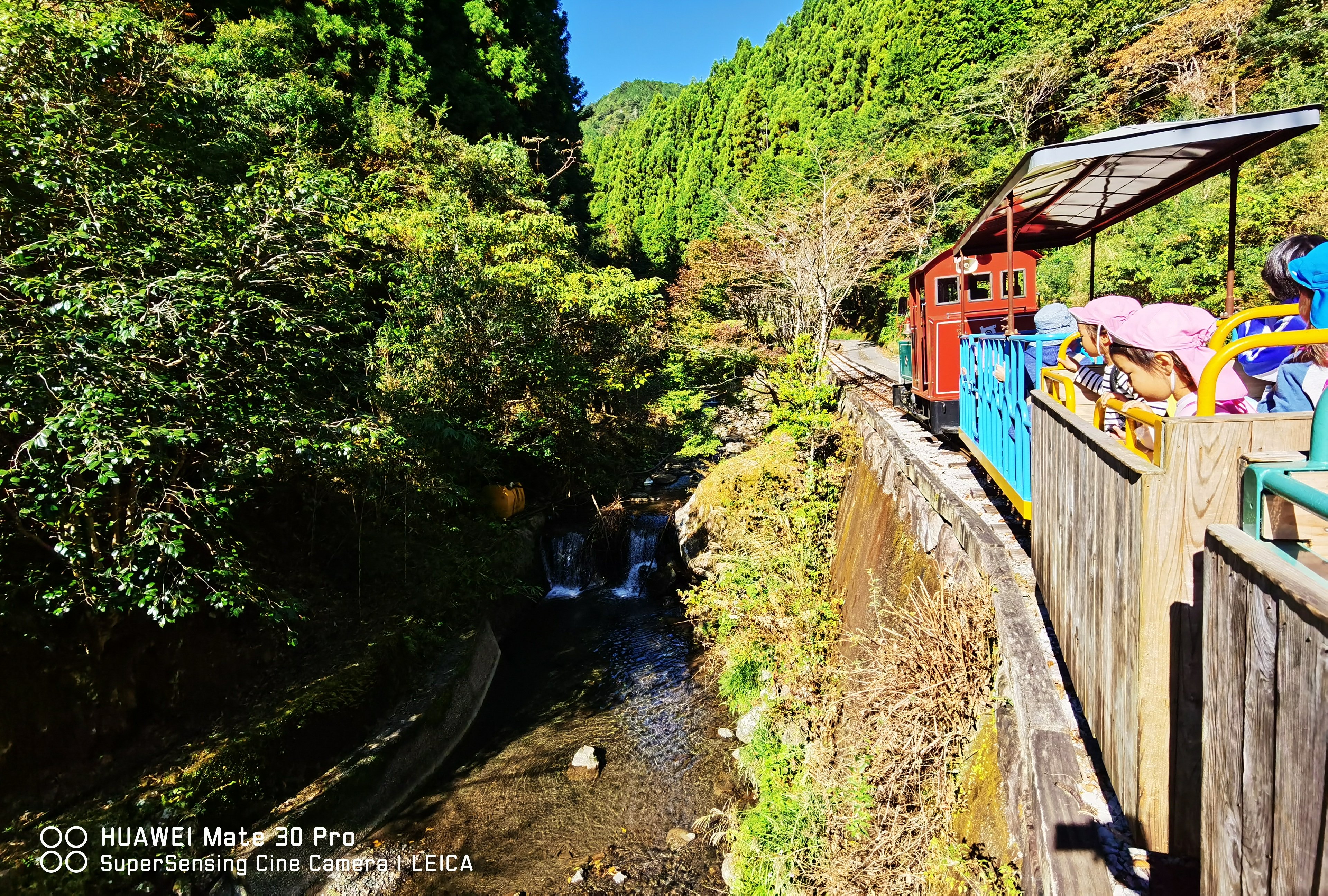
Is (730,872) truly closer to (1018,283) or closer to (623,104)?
(1018,283)

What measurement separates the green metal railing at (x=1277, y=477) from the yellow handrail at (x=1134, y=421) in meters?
0.46

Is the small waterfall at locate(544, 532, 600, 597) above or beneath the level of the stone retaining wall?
beneath

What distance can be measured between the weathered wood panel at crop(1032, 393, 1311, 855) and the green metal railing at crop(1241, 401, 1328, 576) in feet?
1.01

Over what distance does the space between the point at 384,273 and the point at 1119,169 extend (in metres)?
10.2

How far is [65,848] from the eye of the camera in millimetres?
5242

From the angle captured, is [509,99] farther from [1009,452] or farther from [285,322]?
[1009,452]

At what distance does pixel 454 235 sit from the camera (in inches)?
464

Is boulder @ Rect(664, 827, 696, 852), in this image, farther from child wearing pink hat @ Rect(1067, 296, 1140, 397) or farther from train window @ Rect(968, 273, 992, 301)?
train window @ Rect(968, 273, 992, 301)

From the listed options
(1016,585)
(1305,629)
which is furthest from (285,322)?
(1305,629)

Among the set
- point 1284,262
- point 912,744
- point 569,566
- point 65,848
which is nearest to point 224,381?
point 65,848

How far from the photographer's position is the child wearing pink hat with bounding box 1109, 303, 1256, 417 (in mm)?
2799

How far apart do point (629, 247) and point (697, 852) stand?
3067 centimetres

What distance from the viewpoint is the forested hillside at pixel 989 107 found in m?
15.3

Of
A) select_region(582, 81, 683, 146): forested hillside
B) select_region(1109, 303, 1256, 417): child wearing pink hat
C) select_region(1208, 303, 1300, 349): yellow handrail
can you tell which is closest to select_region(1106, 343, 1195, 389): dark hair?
select_region(1109, 303, 1256, 417): child wearing pink hat
